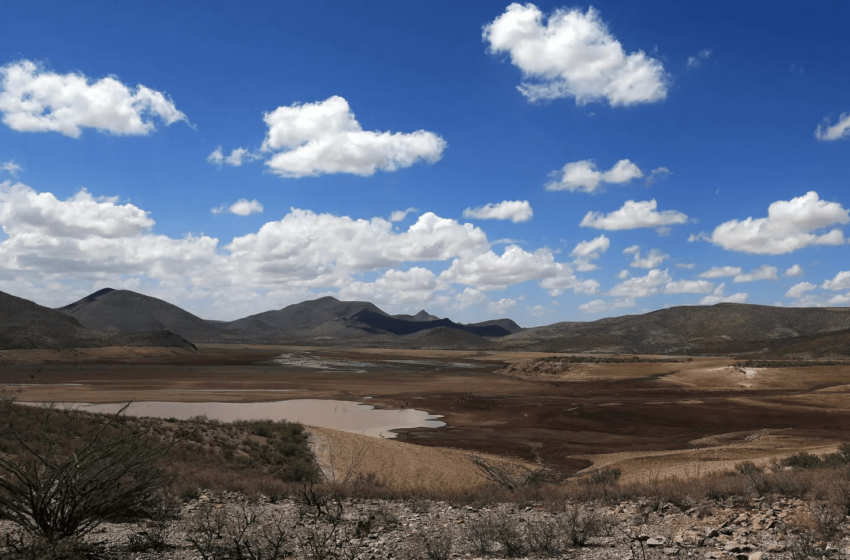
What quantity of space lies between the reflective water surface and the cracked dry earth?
20104mm

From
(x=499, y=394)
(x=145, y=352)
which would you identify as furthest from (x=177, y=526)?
(x=145, y=352)

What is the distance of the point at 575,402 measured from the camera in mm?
47250

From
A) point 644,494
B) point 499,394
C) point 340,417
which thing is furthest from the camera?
point 499,394

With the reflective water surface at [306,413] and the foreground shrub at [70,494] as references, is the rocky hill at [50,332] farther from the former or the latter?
the foreground shrub at [70,494]

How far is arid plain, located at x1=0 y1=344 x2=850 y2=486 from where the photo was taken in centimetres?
2450

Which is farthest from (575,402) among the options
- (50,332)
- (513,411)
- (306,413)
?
(50,332)

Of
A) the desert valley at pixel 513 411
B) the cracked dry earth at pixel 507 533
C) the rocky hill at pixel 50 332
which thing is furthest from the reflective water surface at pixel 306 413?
the rocky hill at pixel 50 332

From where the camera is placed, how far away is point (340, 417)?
38.0m

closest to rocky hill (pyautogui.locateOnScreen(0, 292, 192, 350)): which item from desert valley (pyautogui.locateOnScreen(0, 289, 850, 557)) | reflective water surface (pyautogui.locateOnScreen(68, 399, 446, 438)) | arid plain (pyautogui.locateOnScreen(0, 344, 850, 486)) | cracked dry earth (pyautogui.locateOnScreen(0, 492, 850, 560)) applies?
desert valley (pyautogui.locateOnScreen(0, 289, 850, 557))

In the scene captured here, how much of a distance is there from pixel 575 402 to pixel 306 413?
2393cm

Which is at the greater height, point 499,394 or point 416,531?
point 416,531

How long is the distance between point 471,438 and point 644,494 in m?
18.7

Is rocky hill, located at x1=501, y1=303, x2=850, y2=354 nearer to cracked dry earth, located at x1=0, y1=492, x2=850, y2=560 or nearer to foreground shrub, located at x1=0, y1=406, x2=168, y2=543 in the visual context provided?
cracked dry earth, located at x1=0, y1=492, x2=850, y2=560

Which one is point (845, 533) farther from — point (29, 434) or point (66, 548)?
point (29, 434)
